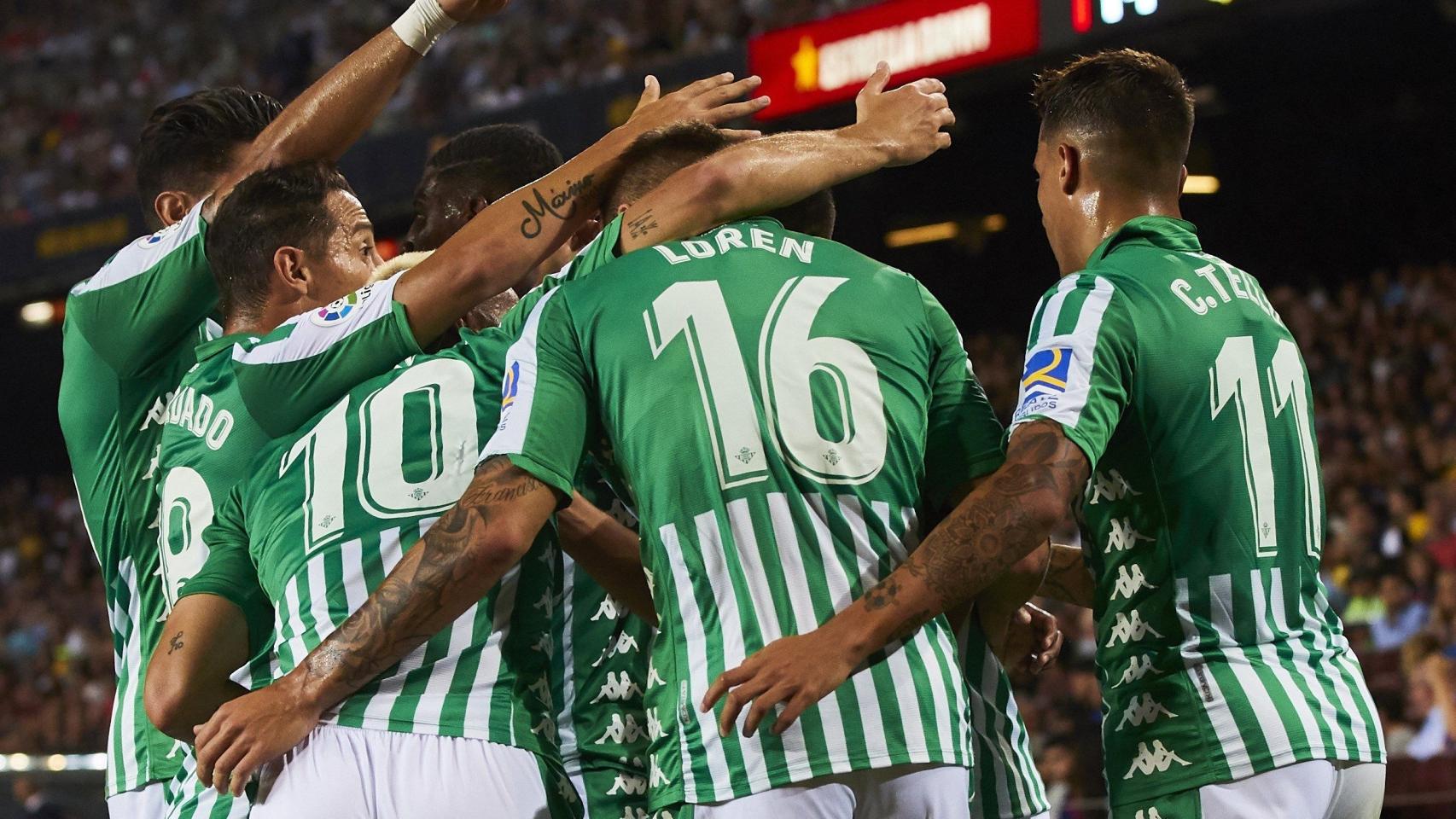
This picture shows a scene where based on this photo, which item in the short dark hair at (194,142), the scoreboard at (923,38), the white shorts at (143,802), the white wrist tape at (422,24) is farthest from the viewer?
the scoreboard at (923,38)

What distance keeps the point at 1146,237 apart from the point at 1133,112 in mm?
286

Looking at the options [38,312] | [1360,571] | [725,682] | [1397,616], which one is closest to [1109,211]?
[725,682]

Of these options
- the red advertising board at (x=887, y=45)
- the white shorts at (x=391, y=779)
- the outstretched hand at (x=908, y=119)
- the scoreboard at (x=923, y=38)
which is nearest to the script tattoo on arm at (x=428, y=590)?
the white shorts at (x=391, y=779)

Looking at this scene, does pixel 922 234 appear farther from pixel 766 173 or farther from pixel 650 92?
pixel 766 173

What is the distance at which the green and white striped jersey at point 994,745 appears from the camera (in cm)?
282

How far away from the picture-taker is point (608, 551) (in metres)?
2.82

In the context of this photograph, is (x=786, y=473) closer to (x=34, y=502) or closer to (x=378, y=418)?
(x=378, y=418)

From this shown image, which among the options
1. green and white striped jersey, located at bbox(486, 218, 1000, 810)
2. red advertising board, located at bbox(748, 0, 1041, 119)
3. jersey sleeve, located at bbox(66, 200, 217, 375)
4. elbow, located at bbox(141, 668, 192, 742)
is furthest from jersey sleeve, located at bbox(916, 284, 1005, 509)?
red advertising board, located at bbox(748, 0, 1041, 119)

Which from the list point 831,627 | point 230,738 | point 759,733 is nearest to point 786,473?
point 831,627

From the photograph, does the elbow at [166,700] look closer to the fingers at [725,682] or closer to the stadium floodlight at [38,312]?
the fingers at [725,682]

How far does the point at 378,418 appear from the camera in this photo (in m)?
2.72

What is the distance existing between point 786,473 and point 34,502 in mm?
20242

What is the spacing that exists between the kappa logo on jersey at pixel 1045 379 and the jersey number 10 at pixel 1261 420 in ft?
0.99

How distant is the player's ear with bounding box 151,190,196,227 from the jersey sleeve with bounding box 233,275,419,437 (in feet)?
3.50
